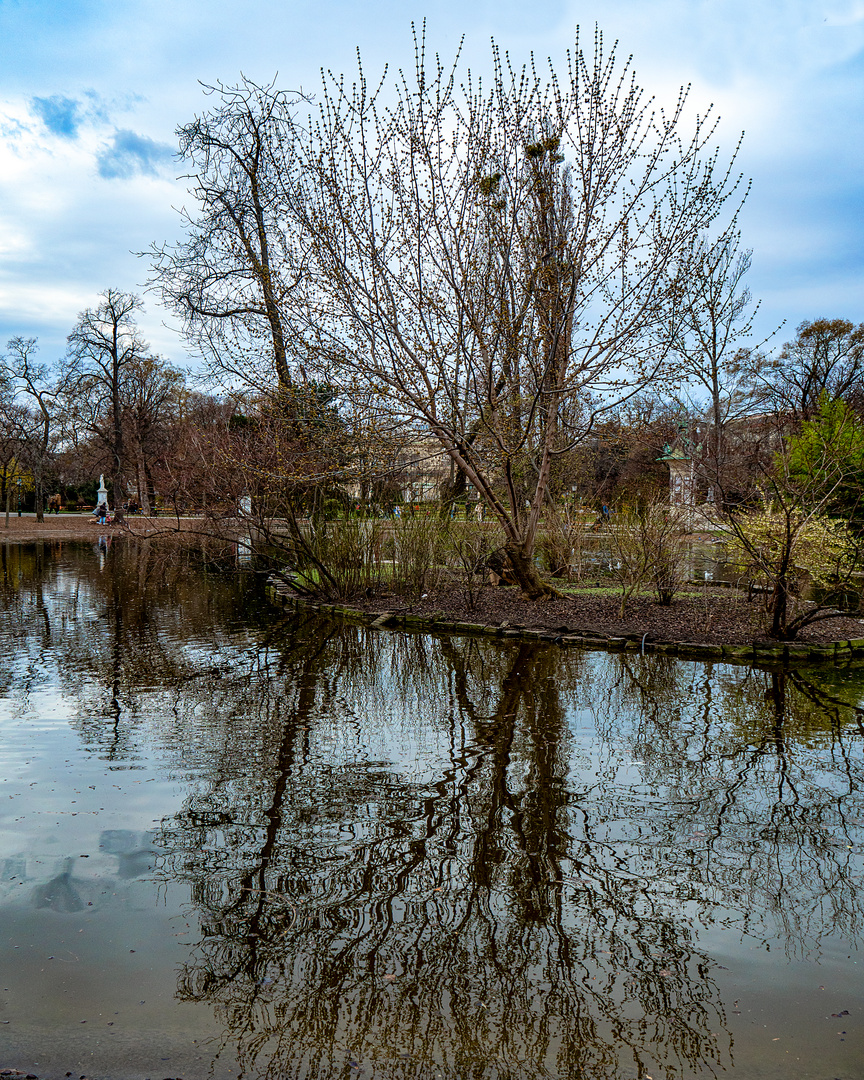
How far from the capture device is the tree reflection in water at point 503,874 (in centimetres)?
322

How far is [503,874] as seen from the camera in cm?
450

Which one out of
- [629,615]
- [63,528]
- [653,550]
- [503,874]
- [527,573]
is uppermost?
[63,528]

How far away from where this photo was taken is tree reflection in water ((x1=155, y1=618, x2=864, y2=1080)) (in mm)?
3221

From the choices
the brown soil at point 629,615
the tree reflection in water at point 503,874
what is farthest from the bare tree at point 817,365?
the tree reflection in water at point 503,874

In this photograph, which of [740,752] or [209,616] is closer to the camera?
[740,752]

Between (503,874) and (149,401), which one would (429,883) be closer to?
Answer: (503,874)

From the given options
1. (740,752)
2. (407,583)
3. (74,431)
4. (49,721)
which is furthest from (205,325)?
(74,431)

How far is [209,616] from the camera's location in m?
14.9

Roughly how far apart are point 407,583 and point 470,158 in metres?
7.20

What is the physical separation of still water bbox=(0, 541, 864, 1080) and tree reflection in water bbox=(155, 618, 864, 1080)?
17 mm

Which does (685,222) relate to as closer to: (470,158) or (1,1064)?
(470,158)

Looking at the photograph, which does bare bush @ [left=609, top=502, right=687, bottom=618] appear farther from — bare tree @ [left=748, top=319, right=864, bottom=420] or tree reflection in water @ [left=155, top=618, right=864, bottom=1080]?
bare tree @ [left=748, top=319, right=864, bottom=420]

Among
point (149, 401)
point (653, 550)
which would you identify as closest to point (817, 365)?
point (653, 550)

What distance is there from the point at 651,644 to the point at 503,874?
7.39 metres
